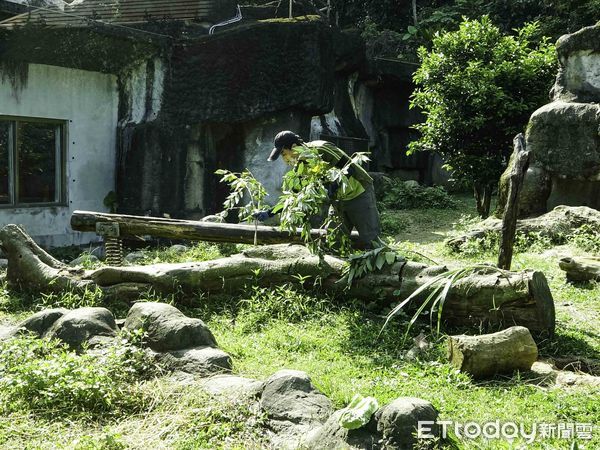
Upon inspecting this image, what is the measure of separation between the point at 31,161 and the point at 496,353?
9.76m

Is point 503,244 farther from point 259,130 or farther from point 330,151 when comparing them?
point 259,130

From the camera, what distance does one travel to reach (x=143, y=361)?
5199 millimetres

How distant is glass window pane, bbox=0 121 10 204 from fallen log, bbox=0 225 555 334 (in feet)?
16.2

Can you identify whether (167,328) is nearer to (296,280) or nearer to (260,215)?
(296,280)

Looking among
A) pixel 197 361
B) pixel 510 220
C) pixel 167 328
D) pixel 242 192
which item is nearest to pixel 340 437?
pixel 197 361

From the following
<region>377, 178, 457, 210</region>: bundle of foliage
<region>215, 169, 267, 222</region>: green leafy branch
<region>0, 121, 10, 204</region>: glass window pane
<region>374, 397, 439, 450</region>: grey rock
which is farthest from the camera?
<region>377, 178, 457, 210</region>: bundle of foliage

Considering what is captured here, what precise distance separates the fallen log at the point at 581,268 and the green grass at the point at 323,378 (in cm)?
11

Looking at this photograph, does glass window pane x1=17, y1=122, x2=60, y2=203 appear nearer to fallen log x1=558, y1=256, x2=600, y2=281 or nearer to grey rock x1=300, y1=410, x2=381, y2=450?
fallen log x1=558, y1=256, x2=600, y2=281

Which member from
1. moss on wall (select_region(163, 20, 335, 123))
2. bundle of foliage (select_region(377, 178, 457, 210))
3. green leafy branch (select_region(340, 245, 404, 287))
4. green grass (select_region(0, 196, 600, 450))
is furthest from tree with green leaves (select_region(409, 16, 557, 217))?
green leafy branch (select_region(340, 245, 404, 287))

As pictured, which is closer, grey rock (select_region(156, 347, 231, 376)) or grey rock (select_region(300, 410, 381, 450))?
grey rock (select_region(300, 410, 381, 450))

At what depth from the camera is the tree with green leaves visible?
1314cm

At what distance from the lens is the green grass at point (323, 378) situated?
13.6 feet

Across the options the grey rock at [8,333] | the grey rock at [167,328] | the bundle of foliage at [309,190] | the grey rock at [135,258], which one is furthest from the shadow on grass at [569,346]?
the grey rock at [135,258]

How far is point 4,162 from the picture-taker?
12312 mm
